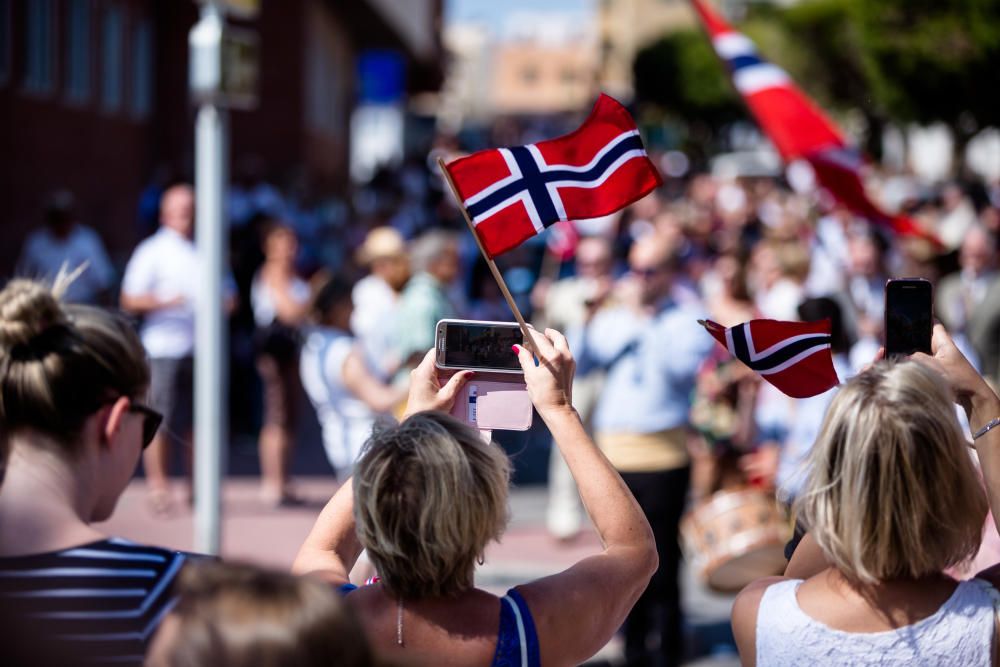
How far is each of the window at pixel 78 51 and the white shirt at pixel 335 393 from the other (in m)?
11.3

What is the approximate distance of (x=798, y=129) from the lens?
844 centimetres

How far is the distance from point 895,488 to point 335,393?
492 cm

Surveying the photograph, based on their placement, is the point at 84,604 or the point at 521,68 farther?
the point at 521,68

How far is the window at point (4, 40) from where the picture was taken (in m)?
14.4

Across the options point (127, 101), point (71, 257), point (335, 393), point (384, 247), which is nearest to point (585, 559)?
point (335, 393)

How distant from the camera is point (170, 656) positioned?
1.76 meters

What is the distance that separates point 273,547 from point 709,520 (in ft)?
10.2

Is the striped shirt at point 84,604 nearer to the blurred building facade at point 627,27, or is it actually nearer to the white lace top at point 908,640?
the white lace top at point 908,640

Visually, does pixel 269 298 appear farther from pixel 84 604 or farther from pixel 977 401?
pixel 84 604

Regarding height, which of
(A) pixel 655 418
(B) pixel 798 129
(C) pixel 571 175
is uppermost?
(B) pixel 798 129

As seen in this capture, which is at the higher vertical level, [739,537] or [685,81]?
[685,81]

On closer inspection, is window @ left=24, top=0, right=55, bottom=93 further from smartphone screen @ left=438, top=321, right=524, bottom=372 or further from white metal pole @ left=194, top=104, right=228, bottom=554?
smartphone screen @ left=438, top=321, right=524, bottom=372

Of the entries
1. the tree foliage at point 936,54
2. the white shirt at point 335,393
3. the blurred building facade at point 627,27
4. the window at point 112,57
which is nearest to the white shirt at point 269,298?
the white shirt at point 335,393

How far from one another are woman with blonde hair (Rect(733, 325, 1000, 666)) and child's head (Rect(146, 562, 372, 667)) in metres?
1.19
